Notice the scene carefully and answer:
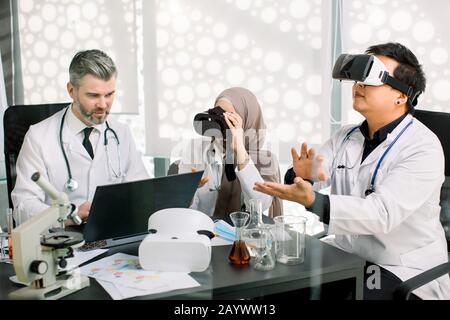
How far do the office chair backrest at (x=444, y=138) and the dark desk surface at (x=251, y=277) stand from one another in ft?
1.90

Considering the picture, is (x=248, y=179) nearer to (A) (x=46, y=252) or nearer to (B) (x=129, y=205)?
(B) (x=129, y=205)

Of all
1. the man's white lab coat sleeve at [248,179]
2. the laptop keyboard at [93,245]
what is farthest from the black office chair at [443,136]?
the laptop keyboard at [93,245]

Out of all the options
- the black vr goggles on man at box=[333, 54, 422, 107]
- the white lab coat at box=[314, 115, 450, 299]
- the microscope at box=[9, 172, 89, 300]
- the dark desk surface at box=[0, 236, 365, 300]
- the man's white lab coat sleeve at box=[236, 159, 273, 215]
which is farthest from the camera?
the man's white lab coat sleeve at box=[236, 159, 273, 215]

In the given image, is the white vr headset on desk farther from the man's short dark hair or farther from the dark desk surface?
the man's short dark hair

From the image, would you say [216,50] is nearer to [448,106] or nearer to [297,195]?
[448,106]

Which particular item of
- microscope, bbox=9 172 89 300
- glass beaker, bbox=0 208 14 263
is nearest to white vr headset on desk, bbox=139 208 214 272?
microscope, bbox=9 172 89 300

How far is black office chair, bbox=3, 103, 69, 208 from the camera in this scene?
2.25 metres

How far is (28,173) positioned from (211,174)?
2.54 ft

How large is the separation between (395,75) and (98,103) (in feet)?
3.83

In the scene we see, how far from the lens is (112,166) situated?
2252 millimetres

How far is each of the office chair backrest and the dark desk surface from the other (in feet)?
1.90

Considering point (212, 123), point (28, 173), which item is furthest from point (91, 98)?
point (212, 123)

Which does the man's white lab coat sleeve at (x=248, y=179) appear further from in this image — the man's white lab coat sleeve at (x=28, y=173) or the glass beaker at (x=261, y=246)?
the man's white lab coat sleeve at (x=28, y=173)

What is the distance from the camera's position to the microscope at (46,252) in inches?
49.7
